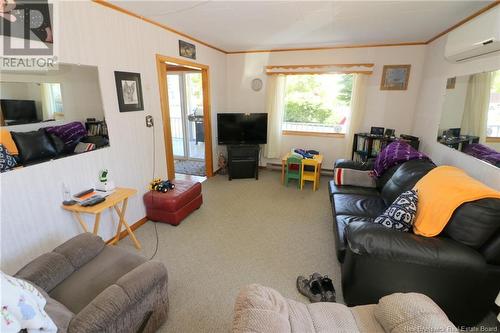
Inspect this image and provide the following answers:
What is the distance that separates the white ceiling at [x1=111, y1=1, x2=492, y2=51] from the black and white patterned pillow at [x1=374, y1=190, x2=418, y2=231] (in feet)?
5.99

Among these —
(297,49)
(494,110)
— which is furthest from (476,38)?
(297,49)

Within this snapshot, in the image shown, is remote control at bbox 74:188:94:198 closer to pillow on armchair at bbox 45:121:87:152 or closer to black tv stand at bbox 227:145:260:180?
pillow on armchair at bbox 45:121:87:152

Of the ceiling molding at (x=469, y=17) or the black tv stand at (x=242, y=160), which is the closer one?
the ceiling molding at (x=469, y=17)

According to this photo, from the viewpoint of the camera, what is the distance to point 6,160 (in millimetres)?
1753

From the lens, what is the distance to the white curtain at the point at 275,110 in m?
4.52

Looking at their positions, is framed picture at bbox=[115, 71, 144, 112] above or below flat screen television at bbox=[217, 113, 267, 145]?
above

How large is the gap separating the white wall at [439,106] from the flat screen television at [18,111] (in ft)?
12.4

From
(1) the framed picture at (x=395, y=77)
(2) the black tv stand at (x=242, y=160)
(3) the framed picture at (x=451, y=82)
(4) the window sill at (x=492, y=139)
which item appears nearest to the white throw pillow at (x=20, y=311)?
(4) the window sill at (x=492, y=139)

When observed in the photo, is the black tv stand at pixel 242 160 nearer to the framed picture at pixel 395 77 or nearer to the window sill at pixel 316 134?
the window sill at pixel 316 134

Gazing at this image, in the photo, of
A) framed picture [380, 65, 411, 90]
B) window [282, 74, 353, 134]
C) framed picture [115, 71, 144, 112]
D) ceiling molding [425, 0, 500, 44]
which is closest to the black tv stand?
window [282, 74, 353, 134]

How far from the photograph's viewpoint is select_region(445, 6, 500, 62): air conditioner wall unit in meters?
1.99

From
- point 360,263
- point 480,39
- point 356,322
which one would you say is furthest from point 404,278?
point 480,39

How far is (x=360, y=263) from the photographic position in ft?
5.06

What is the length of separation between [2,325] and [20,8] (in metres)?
2.06
